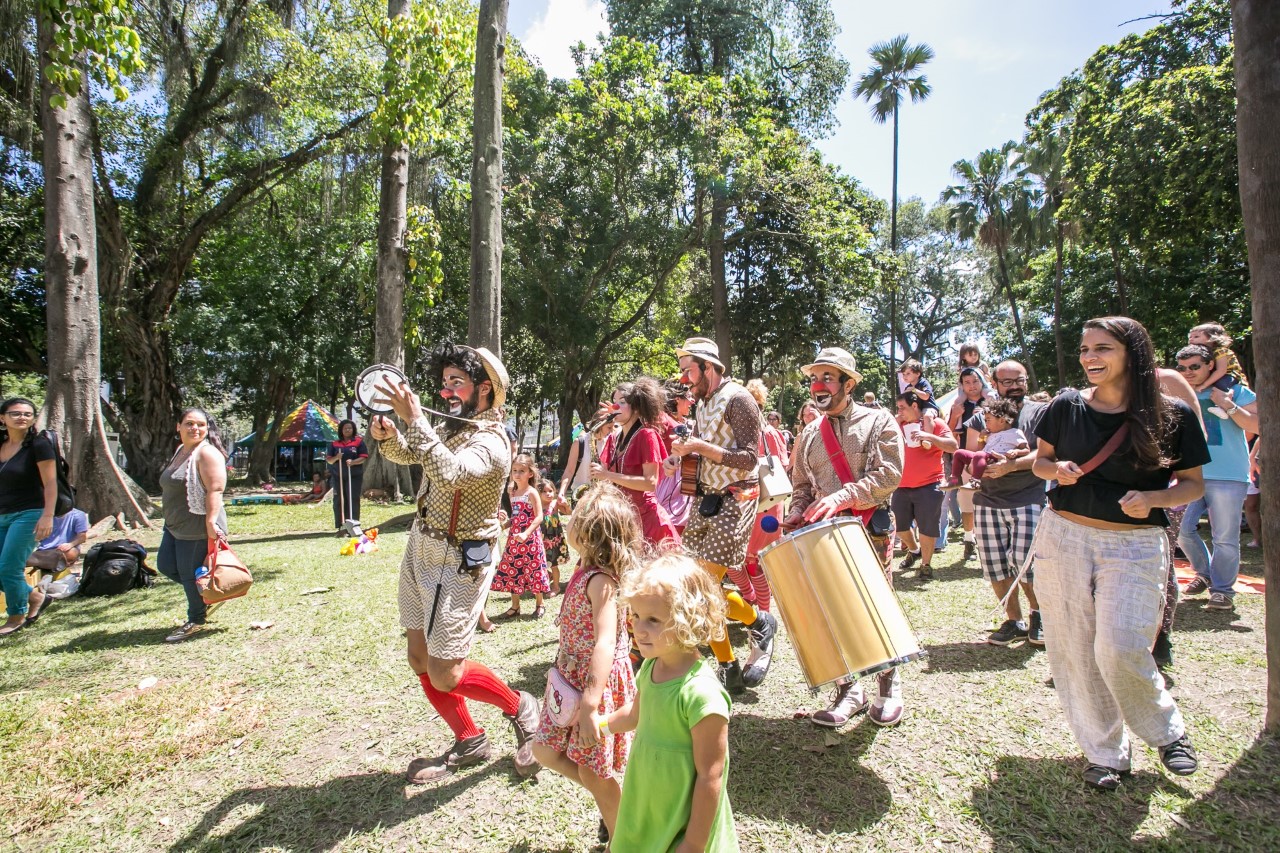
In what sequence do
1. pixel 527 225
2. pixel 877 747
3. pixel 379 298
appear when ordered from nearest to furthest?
pixel 877 747 → pixel 379 298 → pixel 527 225

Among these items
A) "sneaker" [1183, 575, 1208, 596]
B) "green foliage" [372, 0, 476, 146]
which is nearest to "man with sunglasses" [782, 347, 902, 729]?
"sneaker" [1183, 575, 1208, 596]

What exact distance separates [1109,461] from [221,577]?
19.5 ft

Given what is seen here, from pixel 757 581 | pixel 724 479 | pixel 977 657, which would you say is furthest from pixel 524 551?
pixel 977 657

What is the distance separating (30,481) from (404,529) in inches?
258

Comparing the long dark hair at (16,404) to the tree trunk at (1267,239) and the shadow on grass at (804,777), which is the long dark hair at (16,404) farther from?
the tree trunk at (1267,239)

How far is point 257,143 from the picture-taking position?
704 inches

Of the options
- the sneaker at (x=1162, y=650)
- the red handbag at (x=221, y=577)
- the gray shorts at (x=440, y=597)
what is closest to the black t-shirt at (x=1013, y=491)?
the sneaker at (x=1162, y=650)

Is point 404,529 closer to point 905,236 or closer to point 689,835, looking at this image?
point 689,835

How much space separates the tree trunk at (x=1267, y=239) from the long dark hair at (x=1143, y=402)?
0.81 metres

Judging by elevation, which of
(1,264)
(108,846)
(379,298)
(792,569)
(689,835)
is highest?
(1,264)

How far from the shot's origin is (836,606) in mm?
3027

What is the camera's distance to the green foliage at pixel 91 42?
5.52m

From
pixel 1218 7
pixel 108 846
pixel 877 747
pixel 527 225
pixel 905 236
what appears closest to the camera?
pixel 108 846

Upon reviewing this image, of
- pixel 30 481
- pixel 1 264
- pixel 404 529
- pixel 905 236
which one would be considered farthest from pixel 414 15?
pixel 905 236
